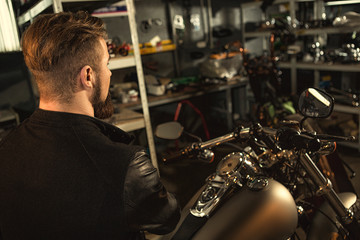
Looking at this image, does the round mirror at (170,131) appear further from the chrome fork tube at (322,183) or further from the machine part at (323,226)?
the machine part at (323,226)

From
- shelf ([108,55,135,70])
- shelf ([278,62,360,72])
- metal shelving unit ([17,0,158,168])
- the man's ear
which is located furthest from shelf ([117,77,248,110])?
the man's ear

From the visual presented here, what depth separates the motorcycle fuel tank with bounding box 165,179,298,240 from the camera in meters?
1.04

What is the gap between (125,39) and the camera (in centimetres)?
395

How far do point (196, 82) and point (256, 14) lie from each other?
189 centimetres

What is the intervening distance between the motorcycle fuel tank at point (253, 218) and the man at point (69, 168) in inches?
5.8

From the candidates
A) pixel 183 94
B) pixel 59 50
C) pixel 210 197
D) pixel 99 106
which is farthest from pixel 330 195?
pixel 183 94

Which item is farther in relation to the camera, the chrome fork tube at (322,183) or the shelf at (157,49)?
the shelf at (157,49)

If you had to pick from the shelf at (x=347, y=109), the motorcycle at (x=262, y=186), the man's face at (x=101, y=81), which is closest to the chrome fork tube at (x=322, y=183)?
the motorcycle at (x=262, y=186)

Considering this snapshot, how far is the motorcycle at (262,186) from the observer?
1.05 m

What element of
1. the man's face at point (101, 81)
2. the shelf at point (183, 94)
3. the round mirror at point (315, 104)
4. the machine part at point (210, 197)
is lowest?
the shelf at point (183, 94)

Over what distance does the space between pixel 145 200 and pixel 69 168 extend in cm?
23

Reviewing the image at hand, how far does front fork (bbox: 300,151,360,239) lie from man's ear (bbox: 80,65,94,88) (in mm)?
782

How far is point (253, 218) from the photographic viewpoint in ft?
3.44

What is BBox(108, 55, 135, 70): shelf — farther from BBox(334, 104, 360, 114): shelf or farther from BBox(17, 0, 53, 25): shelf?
BBox(334, 104, 360, 114): shelf
